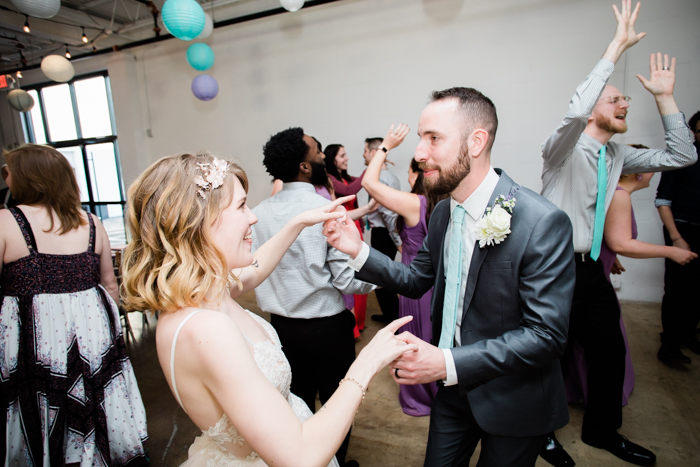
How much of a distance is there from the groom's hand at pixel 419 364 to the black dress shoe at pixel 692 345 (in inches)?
130

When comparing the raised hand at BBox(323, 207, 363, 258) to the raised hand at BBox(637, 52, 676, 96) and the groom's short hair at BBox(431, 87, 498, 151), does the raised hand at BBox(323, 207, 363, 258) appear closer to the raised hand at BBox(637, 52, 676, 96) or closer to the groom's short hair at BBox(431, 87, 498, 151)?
the groom's short hair at BBox(431, 87, 498, 151)

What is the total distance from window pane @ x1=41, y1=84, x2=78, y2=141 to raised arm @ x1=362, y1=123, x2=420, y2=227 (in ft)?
29.9

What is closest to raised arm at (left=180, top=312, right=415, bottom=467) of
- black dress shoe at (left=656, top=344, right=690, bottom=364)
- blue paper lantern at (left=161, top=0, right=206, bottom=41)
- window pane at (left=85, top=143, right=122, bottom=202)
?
black dress shoe at (left=656, top=344, right=690, bottom=364)

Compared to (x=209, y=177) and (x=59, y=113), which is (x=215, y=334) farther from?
(x=59, y=113)

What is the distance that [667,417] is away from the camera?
2.37 meters

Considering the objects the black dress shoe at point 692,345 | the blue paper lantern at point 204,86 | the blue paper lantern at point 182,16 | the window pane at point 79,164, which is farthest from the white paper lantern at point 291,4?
the window pane at point 79,164

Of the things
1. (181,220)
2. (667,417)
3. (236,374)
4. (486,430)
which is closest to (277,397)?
(236,374)

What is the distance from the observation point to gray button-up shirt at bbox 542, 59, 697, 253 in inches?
80.8

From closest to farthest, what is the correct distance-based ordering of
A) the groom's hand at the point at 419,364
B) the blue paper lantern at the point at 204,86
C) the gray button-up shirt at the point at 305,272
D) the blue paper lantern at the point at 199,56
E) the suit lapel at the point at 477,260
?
1. the groom's hand at the point at 419,364
2. the suit lapel at the point at 477,260
3. the gray button-up shirt at the point at 305,272
4. the blue paper lantern at the point at 199,56
5. the blue paper lantern at the point at 204,86

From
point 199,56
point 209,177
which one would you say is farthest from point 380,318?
point 199,56

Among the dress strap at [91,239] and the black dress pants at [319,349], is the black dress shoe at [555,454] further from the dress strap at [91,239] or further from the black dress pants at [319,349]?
the dress strap at [91,239]

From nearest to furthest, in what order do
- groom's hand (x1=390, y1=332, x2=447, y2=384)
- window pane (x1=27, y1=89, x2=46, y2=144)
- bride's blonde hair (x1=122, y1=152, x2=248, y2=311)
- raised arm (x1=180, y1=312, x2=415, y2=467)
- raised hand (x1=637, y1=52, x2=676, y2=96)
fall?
1. raised arm (x1=180, y1=312, x2=415, y2=467)
2. bride's blonde hair (x1=122, y1=152, x2=248, y2=311)
3. groom's hand (x1=390, y1=332, x2=447, y2=384)
4. raised hand (x1=637, y1=52, x2=676, y2=96)
5. window pane (x1=27, y1=89, x2=46, y2=144)

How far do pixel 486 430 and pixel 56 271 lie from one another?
2076 millimetres

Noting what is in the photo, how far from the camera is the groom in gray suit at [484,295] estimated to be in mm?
1127
